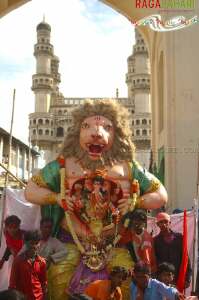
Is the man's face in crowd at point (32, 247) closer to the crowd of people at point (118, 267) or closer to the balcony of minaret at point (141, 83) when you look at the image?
the crowd of people at point (118, 267)

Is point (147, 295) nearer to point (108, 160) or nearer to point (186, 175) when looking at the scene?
point (108, 160)

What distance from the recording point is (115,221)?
4.54 metres

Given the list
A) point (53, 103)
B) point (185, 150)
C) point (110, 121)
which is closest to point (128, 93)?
point (53, 103)

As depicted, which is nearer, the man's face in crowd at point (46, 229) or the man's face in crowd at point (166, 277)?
the man's face in crowd at point (166, 277)

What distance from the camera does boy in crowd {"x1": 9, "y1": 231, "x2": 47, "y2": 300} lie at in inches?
159

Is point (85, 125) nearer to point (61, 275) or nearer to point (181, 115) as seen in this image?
point (61, 275)

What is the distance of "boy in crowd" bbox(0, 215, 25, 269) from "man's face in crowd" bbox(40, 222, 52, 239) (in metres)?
0.24

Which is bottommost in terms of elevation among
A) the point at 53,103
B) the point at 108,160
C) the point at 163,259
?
the point at 163,259

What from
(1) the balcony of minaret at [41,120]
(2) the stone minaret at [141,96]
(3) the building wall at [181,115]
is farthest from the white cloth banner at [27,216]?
(1) the balcony of minaret at [41,120]

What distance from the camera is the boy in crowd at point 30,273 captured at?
4027mm

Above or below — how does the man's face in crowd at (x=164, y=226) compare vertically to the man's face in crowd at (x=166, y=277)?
above

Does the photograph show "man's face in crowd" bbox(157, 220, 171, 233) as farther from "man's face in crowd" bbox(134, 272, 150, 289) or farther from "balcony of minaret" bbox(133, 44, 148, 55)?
"balcony of minaret" bbox(133, 44, 148, 55)

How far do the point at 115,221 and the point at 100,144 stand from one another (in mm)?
717

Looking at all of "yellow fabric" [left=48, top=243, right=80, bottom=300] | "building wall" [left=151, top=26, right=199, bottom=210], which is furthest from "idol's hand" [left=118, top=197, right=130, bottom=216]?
"building wall" [left=151, top=26, right=199, bottom=210]
